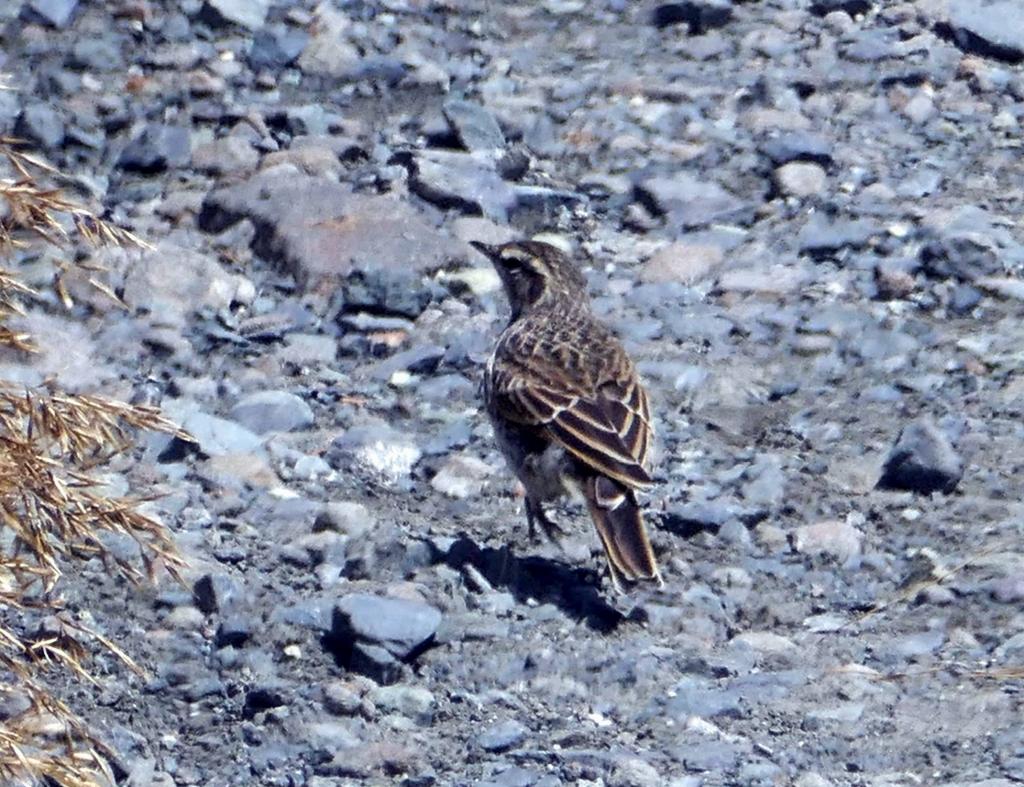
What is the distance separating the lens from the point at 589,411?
755 centimetres

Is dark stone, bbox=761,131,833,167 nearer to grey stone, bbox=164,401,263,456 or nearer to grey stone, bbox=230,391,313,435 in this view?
grey stone, bbox=230,391,313,435

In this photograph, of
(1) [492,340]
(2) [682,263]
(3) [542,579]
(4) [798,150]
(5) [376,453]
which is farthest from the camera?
(4) [798,150]

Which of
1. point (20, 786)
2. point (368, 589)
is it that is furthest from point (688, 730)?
point (20, 786)

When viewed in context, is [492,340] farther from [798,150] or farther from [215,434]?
[798,150]

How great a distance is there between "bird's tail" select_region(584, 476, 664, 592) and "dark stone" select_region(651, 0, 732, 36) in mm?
5367

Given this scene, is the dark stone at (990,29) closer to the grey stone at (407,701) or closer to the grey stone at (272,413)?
the grey stone at (272,413)

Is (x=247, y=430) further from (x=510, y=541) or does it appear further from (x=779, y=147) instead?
(x=779, y=147)

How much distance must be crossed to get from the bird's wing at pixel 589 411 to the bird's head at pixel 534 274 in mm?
908

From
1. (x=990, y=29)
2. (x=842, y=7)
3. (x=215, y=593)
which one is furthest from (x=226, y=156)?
(x=990, y=29)

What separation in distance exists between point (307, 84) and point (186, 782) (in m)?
6.06

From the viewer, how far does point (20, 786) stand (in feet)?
18.8

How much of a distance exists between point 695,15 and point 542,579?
5.50 metres

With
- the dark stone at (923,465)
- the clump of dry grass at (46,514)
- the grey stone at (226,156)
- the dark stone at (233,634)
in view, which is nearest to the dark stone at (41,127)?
the grey stone at (226,156)

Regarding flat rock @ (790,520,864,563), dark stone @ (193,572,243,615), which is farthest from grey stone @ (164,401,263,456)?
flat rock @ (790,520,864,563)
